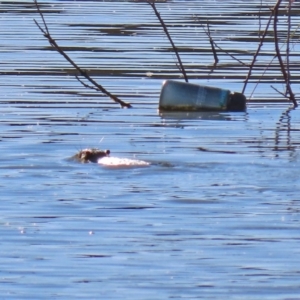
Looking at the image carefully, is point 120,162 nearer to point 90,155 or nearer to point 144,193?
point 90,155

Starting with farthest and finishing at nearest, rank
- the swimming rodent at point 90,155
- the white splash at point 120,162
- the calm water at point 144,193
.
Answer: the swimming rodent at point 90,155, the white splash at point 120,162, the calm water at point 144,193

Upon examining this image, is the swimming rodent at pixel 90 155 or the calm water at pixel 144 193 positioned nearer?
the calm water at pixel 144 193

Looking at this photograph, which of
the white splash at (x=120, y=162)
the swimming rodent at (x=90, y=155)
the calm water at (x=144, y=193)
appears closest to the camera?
the calm water at (x=144, y=193)

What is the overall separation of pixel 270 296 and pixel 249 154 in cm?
396

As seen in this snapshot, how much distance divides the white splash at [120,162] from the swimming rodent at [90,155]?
35 mm

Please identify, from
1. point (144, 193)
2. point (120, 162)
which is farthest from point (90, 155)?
point (144, 193)

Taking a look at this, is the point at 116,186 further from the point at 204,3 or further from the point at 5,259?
the point at 204,3

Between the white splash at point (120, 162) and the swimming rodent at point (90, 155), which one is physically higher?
the swimming rodent at point (90, 155)

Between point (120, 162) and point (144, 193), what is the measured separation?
1029mm

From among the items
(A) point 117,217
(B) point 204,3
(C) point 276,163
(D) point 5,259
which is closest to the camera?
(D) point 5,259

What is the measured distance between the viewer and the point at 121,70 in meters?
16.5

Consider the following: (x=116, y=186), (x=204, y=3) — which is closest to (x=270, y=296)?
(x=116, y=186)

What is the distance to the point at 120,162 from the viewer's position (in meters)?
9.73

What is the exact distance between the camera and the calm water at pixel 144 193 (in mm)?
6707
